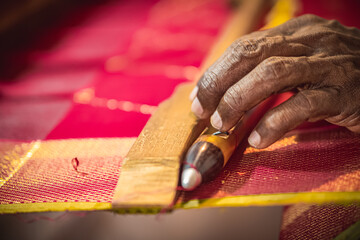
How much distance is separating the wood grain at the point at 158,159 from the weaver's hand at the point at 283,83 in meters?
0.06

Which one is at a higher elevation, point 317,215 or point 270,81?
point 270,81

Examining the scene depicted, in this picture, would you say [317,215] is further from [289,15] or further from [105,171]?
[289,15]

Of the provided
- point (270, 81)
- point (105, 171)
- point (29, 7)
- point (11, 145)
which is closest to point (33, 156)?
point (11, 145)

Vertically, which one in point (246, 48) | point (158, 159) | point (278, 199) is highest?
point (246, 48)

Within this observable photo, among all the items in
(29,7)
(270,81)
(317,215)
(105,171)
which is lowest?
(317,215)

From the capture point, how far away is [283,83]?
55 centimetres

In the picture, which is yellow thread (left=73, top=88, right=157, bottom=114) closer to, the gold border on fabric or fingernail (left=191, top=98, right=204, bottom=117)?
fingernail (left=191, top=98, right=204, bottom=117)

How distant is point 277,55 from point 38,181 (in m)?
0.59

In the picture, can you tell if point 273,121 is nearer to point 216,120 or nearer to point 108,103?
point 216,120

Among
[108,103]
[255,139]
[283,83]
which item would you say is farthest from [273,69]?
[108,103]

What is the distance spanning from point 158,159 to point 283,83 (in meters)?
0.27

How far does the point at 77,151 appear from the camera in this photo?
76 cm

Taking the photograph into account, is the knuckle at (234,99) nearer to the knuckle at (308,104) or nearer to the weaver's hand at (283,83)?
the weaver's hand at (283,83)

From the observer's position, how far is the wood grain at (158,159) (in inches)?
19.6
